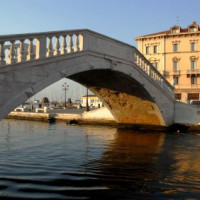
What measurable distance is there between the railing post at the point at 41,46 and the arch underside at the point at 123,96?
4282 mm

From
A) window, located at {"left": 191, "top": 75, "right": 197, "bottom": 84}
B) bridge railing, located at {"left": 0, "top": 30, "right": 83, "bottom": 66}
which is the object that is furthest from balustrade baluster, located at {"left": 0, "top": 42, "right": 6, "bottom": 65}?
window, located at {"left": 191, "top": 75, "right": 197, "bottom": 84}

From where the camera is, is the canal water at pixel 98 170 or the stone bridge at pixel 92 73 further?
the stone bridge at pixel 92 73

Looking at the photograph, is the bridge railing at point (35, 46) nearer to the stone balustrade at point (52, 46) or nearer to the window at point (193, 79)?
the stone balustrade at point (52, 46)

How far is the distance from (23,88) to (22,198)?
2786 millimetres

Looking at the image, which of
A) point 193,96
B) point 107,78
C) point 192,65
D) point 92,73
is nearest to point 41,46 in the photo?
point 92,73

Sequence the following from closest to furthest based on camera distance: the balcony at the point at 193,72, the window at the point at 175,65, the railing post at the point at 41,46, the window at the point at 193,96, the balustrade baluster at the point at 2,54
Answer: the balustrade baluster at the point at 2,54 < the railing post at the point at 41,46 < the balcony at the point at 193,72 < the window at the point at 193,96 < the window at the point at 175,65

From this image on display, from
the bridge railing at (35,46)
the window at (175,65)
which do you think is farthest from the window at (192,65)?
the bridge railing at (35,46)

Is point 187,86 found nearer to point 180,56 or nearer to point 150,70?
point 180,56

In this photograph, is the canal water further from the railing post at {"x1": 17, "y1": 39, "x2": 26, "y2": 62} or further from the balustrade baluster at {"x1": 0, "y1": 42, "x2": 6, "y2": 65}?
the railing post at {"x1": 17, "y1": 39, "x2": 26, "y2": 62}

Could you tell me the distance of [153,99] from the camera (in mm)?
15406

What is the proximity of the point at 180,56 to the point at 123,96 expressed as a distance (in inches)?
872

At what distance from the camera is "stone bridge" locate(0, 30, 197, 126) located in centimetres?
689

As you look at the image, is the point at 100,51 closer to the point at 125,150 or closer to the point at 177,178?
the point at 125,150

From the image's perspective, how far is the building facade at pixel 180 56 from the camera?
114ft
